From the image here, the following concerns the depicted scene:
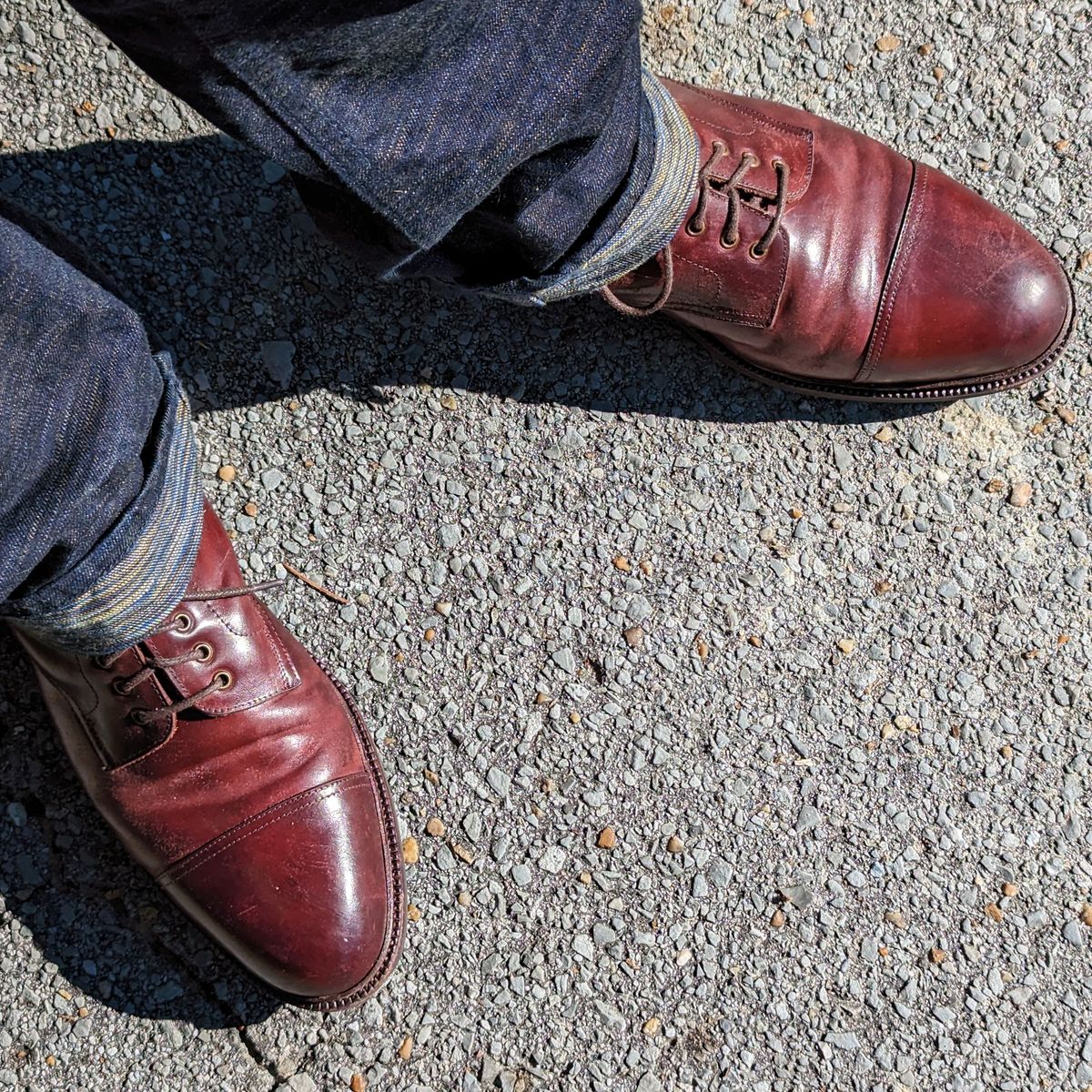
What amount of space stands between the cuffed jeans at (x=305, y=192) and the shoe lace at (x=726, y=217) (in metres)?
0.22

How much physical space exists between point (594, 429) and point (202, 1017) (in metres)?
1.39

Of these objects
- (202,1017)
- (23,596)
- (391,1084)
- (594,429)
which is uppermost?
(23,596)

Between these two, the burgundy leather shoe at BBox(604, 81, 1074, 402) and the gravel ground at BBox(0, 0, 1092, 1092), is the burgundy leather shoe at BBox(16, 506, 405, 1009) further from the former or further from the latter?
the burgundy leather shoe at BBox(604, 81, 1074, 402)

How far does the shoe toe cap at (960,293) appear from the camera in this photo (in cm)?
197

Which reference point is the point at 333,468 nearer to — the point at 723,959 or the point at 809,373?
the point at 809,373

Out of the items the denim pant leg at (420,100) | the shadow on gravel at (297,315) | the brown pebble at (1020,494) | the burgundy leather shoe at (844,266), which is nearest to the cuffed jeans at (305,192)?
the denim pant leg at (420,100)

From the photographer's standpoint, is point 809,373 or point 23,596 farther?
point 809,373

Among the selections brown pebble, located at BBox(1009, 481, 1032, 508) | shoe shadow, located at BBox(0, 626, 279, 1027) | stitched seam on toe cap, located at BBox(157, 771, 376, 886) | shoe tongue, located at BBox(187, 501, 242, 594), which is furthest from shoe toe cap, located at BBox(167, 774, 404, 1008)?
brown pebble, located at BBox(1009, 481, 1032, 508)

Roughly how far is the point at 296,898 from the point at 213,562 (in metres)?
0.61

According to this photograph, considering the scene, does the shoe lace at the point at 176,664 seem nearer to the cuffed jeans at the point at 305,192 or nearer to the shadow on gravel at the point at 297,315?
the cuffed jeans at the point at 305,192

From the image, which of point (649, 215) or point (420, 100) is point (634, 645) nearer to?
point (649, 215)

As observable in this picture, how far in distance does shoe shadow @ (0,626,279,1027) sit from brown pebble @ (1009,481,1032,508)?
5.95ft

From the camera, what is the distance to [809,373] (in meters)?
2.08

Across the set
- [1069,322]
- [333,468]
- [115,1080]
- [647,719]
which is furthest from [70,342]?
[1069,322]
